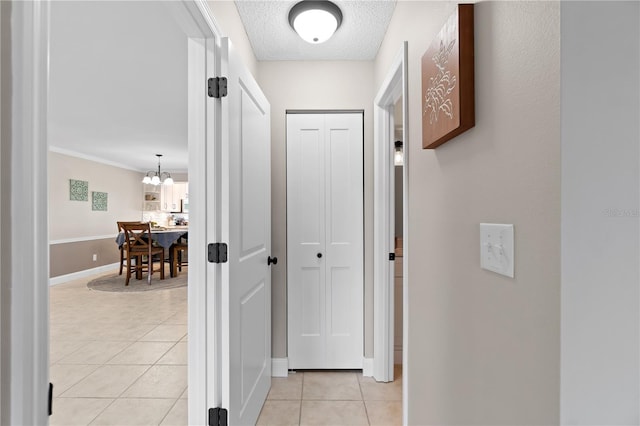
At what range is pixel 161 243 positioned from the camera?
5.98 metres

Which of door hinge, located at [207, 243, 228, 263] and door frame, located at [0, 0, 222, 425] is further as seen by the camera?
door hinge, located at [207, 243, 228, 263]

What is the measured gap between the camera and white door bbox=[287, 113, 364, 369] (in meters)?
2.54

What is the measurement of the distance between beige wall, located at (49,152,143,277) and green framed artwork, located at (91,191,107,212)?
0.28 ft

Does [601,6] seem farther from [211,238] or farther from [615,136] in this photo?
[211,238]

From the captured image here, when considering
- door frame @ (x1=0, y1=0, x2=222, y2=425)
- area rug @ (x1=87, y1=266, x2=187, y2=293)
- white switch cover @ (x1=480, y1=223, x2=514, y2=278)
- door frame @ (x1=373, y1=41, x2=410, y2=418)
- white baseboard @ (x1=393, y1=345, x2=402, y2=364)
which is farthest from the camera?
area rug @ (x1=87, y1=266, x2=187, y2=293)

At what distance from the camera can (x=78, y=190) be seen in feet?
21.0

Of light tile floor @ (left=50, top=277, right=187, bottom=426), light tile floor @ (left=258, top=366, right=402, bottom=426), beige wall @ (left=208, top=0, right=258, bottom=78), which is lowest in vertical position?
light tile floor @ (left=50, top=277, right=187, bottom=426)

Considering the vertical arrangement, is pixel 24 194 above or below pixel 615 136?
below

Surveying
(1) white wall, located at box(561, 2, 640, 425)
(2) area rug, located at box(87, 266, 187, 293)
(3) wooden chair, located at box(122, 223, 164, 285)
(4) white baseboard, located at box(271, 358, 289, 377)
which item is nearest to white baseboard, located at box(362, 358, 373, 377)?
(4) white baseboard, located at box(271, 358, 289, 377)

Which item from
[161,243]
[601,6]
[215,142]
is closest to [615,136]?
[601,6]

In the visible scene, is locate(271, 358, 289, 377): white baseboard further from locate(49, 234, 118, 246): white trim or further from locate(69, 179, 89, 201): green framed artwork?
locate(69, 179, 89, 201): green framed artwork

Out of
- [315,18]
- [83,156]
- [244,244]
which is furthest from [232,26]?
[83,156]

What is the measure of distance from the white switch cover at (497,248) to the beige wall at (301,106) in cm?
165

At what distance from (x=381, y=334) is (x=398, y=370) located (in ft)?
1.36
